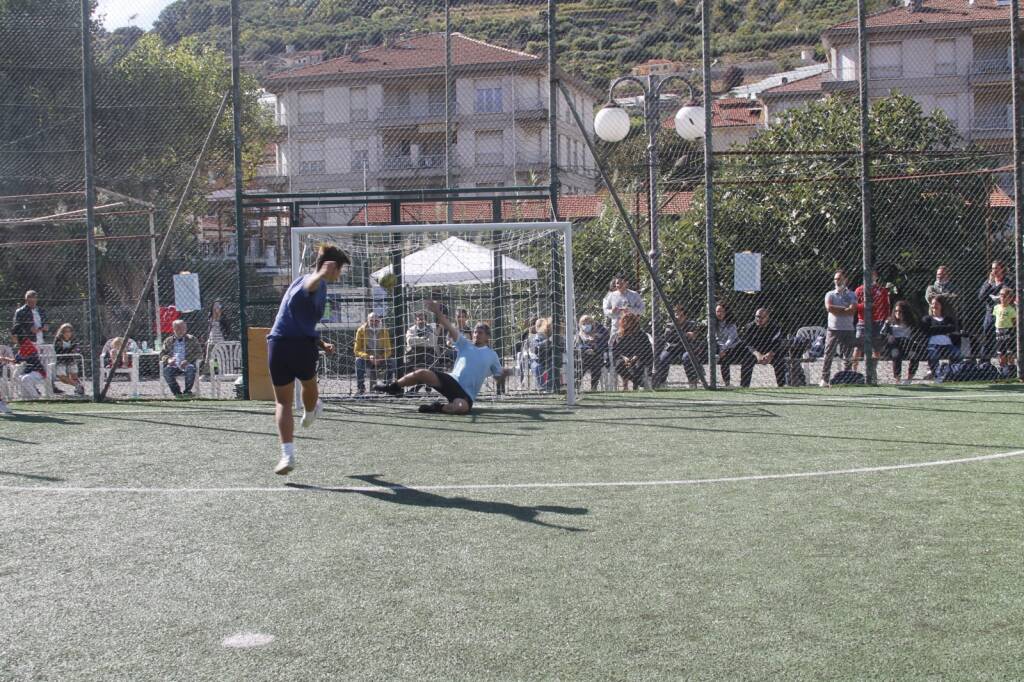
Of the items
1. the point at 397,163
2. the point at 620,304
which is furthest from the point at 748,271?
the point at 397,163

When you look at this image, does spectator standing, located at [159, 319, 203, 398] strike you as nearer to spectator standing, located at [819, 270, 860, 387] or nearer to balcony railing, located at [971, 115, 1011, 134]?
spectator standing, located at [819, 270, 860, 387]

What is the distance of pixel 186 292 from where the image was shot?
1538cm

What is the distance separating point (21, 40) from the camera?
53.3ft

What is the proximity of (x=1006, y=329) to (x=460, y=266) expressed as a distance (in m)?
7.85

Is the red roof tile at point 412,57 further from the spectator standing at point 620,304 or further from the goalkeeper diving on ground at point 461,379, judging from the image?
the goalkeeper diving on ground at point 461,379

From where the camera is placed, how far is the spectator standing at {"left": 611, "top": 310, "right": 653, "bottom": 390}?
15.9m

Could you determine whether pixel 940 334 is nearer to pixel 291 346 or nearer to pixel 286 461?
pixel 291 346

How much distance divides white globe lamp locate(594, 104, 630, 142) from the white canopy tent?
7.97 ft

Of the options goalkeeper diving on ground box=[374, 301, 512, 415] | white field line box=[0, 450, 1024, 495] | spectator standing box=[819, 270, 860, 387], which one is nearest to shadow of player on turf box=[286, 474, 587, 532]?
white field line box=[0, 450, 1024, 495]

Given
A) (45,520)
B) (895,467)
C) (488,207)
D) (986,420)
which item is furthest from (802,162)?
(45,520)

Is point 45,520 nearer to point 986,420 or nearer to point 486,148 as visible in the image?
point 986,420

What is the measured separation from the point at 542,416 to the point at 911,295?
43.1 feet

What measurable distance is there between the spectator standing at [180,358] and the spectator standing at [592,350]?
5.73 metres

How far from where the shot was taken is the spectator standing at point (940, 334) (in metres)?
16.1
